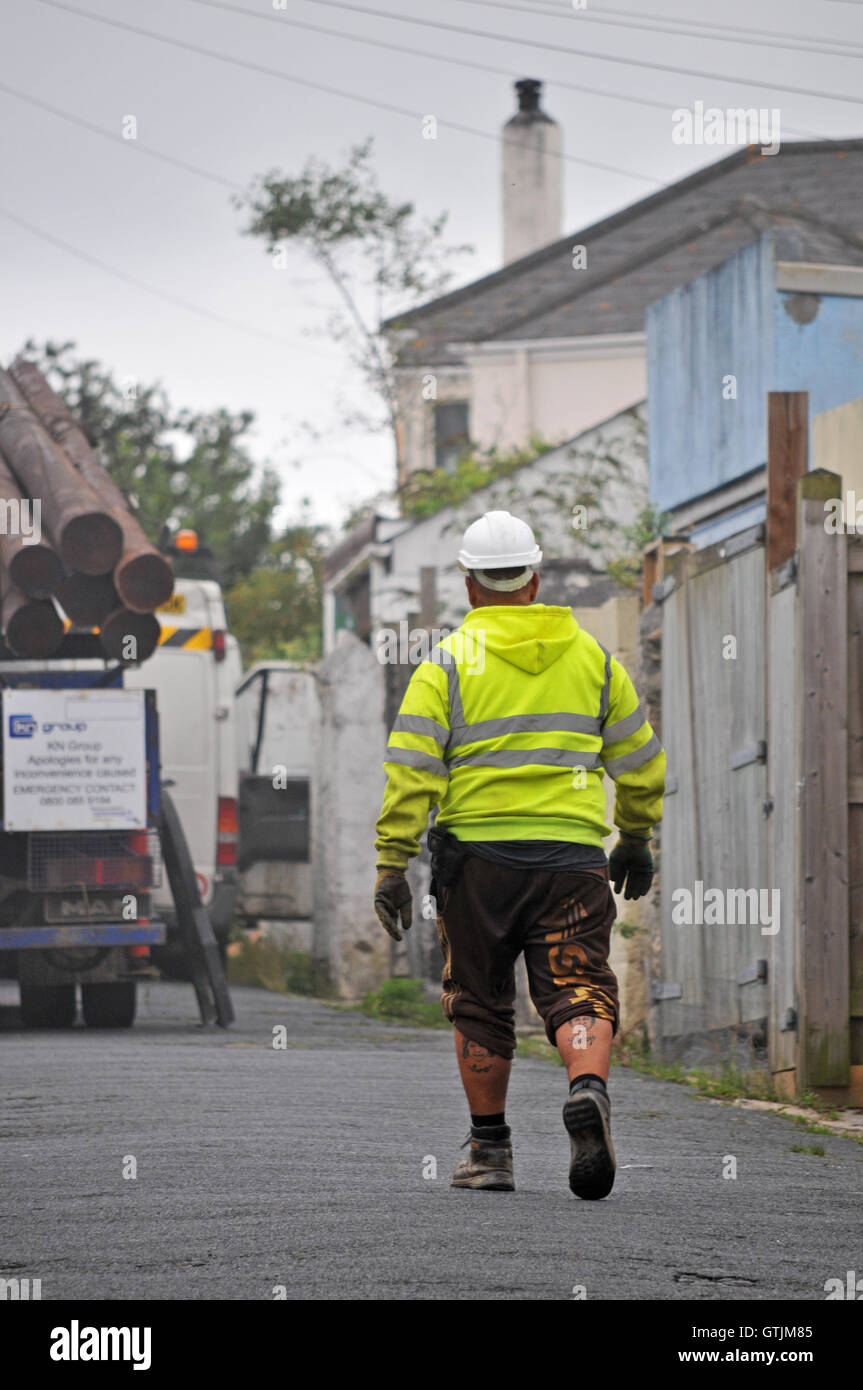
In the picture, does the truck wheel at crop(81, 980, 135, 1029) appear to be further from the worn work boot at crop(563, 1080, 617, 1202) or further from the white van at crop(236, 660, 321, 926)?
the worn work boot at crop(563, 1080, 617, 1202)

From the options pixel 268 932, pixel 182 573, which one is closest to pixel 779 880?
pixel 182 573

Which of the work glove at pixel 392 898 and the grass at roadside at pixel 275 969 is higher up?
the work glove at pixel 392 898

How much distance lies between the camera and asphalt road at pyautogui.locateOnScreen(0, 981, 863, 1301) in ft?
14.2

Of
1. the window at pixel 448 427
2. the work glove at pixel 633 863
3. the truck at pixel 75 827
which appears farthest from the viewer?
the window at pixel 448 427

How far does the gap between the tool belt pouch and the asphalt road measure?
0.80 meters

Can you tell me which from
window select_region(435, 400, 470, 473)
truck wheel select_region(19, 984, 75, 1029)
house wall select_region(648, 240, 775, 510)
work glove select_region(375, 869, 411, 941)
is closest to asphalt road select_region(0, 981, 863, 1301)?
work glove select_region(375, 869, 411, 941)

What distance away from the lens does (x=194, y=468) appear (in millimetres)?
51562

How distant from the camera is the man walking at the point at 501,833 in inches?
223

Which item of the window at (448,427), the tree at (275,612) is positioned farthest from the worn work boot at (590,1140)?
the tree at (275,612)

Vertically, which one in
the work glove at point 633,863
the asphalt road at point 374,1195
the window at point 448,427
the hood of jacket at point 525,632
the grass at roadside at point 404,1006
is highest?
the window at point 448,427

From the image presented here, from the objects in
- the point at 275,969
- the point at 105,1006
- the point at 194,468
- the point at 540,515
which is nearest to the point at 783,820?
the point at 105,1006

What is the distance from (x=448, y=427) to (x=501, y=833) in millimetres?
25905

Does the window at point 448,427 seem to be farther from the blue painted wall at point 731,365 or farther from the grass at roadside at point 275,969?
the blue painted wall at point 731,365

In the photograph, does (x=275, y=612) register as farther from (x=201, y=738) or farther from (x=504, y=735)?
(x=504, y=735)
